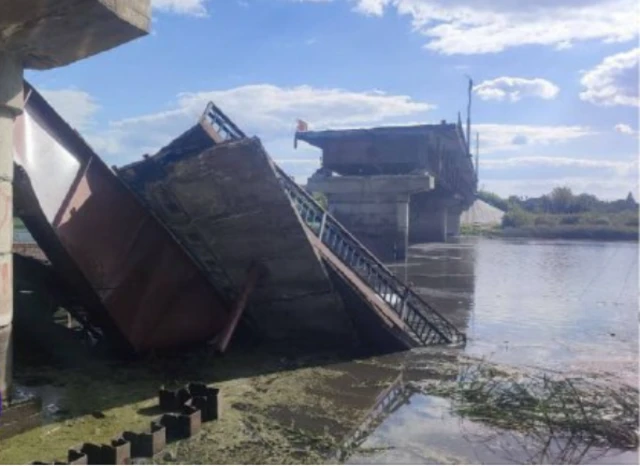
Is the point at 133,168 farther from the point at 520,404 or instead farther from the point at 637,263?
the point at 637,263

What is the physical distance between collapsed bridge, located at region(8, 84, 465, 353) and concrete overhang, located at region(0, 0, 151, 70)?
5.56 feet

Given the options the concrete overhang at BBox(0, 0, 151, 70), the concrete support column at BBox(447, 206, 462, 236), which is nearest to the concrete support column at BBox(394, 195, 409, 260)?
the concrete overhang at BBox(0, 0, 151, 70)

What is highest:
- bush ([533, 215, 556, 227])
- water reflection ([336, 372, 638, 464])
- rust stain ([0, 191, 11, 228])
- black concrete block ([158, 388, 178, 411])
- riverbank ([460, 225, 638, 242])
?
rust stain ([0, 191, 11, 228])

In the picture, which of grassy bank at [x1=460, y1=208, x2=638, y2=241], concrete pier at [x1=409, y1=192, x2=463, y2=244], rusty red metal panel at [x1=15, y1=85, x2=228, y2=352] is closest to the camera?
rusty red metal panel at [x1=15, y1=85, x2=228, y2=352]

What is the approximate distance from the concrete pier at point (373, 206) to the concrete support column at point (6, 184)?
87.4 feet

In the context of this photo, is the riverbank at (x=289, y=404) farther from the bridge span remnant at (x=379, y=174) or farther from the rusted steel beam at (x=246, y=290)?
the bridge span remnant at (x=379, y=174)

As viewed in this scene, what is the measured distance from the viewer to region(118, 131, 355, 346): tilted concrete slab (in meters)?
8.64

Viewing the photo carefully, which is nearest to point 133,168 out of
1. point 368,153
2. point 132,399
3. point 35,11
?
point 132,399

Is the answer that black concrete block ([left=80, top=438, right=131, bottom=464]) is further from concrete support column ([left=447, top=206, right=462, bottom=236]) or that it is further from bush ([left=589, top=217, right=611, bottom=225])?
bush ([left=589, top=217, right=611, bottom=225])

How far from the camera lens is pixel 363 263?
11.4m

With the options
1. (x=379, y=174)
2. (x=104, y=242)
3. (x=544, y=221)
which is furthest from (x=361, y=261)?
(x=544, y=221)

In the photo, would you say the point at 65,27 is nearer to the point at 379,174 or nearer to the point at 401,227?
the point at 401,227

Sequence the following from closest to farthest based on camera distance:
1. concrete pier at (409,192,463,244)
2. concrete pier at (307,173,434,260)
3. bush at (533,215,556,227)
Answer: concrete pier at (307,173,434,260), concrete pier at (409,192,463,244), bush at (533,215,556,227)

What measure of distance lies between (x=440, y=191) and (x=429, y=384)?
130 ft
